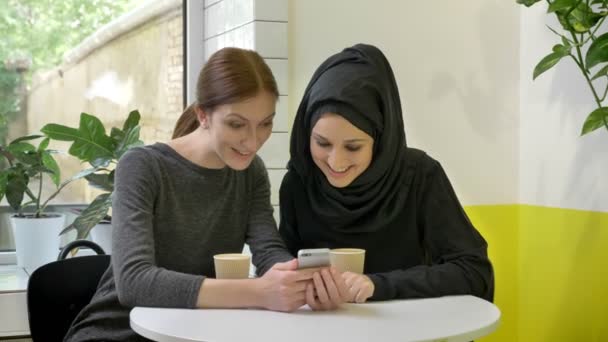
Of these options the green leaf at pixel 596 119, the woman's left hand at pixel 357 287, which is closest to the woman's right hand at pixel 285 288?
the woman's left hand at pixel 357 287

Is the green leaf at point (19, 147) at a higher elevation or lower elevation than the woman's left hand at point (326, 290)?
higher

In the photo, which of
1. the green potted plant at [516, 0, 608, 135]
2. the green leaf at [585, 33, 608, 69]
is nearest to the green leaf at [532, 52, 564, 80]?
the green potted plant at [516, 0, 608, 135]

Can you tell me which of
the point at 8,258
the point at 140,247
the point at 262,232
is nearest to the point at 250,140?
the point at 262,232

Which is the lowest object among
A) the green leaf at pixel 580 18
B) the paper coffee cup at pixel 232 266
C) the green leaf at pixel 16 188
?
the paper coffee cup at pixel 232 266

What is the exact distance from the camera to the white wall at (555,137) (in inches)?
105

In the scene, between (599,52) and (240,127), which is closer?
(240,127)

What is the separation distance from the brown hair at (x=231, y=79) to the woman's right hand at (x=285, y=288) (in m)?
0.46

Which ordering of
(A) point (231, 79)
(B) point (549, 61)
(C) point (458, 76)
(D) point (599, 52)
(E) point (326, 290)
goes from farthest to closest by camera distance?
(C) point (458, 76), (B) point (549, 61), (D) point (599, 52), (A) point (231, 79), (E) point (326, 290)

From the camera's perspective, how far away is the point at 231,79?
190cm

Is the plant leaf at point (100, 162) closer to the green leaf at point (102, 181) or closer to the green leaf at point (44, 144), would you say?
the green leaf at point (102, 181)

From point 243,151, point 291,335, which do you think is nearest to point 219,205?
point 243,151

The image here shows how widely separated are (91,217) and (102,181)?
17 centimetres

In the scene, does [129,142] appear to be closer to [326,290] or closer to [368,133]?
[368,133]

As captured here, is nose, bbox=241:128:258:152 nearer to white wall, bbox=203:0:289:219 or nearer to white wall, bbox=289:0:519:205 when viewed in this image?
white wall, bbox=203:0:289:219
